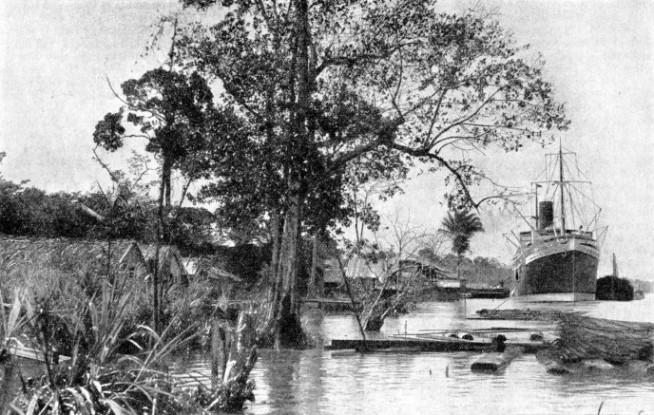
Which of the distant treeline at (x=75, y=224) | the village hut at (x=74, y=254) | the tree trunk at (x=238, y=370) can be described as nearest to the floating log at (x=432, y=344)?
the village hut at (x=74, y=254)

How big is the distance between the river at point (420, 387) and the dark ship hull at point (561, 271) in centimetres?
4789

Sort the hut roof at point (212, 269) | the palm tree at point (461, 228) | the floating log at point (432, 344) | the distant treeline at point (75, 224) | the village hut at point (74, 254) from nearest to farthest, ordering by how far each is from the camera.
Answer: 1. the village hut at point (74, 254)
2. the floating log at point (432, 344)
3. the hut roof at point (212, 269)
4. the distant treeline at point (75, 224)
5. the palm tree at point (461, 228)

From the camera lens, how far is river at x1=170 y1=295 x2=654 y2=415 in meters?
12.3

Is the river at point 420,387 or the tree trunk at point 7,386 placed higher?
the tree trunk at point 7,386

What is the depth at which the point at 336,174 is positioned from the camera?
777 inches

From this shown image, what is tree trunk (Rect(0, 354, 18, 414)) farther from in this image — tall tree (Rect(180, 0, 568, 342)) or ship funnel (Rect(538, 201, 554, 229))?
ship funnel (Rect(538, 201, 554, 229))

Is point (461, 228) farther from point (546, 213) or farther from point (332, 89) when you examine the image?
point (332, 89)

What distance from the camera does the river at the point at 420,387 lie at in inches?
483

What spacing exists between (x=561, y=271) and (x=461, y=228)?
110ft

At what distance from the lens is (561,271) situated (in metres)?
66.6

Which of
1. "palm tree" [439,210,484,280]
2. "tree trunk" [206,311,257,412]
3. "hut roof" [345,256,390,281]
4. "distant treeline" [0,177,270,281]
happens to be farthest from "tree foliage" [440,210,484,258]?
"tree trunk" [206,311,257,412]

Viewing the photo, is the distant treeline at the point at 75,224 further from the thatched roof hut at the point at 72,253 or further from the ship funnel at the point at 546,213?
the ship funnel at the point at 546,213

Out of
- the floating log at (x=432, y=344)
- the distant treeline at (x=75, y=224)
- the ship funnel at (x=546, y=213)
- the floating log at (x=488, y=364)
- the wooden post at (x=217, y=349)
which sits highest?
the ship funnel at (x=546, y=213)

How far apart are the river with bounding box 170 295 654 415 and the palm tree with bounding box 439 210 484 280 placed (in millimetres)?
80692
